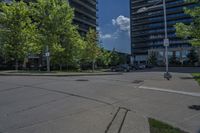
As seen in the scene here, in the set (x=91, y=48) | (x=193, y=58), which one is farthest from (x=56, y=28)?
(x=193, y=58)

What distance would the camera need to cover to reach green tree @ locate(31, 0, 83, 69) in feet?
114

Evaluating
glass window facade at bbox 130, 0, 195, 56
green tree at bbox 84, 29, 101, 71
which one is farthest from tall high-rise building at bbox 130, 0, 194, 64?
green tree at bbox 84, 29, 101, 71

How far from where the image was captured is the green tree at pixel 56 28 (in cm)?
3484

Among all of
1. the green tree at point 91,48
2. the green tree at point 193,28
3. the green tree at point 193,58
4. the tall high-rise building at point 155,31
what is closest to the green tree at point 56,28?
the green tree at point 91,48

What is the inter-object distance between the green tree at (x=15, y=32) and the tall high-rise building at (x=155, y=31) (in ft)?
246

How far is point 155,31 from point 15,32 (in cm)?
10050

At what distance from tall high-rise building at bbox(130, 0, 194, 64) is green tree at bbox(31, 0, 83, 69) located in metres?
68.6

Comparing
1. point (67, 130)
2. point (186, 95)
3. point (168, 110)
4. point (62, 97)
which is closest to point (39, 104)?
point (62, 97)

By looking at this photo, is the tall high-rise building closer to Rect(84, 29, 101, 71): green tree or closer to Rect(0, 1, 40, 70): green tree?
Rect(84, 29, 101, 71): green tree

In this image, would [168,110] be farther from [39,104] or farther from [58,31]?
[58,31]

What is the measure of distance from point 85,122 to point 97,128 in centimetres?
62

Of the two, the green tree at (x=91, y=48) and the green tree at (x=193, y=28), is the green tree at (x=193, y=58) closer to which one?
the green tree at (x=91, y=48)

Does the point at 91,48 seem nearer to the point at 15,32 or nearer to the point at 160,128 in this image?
the point at 15,32

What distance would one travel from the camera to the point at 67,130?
604 centimetres
